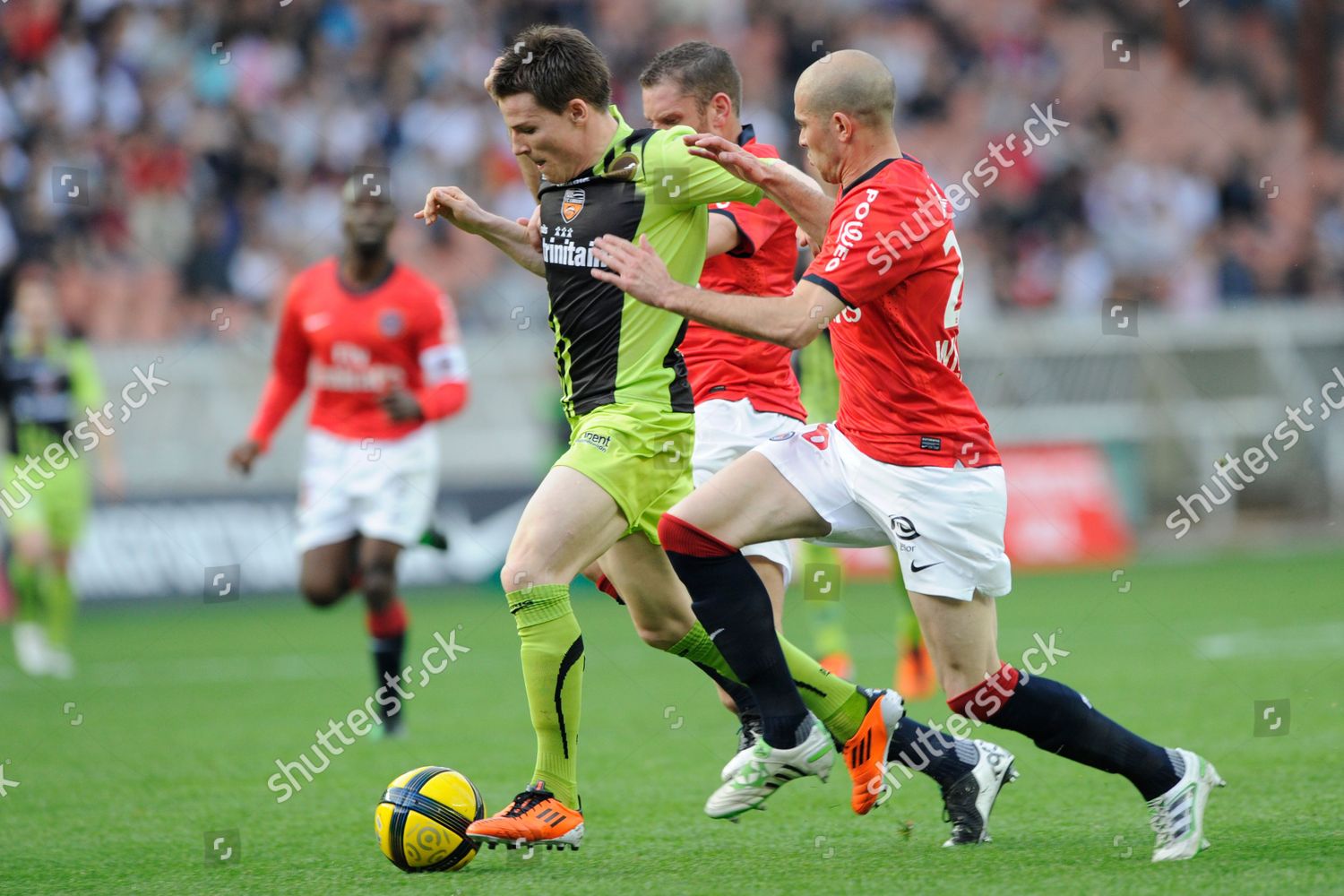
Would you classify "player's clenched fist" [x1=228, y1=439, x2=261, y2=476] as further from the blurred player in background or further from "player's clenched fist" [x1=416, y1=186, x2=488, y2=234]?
the blurred player in background

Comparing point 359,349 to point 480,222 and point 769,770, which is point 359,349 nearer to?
point 480,222

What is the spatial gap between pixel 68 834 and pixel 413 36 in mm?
13509

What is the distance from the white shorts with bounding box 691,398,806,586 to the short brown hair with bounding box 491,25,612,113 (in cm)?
162

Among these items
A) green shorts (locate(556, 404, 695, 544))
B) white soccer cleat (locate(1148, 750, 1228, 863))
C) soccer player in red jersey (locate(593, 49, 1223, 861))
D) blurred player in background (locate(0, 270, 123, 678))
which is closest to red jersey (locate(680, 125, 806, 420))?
green shorts (locate(556, 404, 695, 544))

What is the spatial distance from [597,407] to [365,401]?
13.9ft

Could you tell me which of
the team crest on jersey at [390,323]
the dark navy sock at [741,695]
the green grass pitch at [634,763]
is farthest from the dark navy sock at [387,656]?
the dark navy sock at [741,695]

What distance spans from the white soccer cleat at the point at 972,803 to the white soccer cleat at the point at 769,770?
42 centimetres

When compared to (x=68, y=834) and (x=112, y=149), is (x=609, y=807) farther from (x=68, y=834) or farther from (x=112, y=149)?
(x=112, y=149)

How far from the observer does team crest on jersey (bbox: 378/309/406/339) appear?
31.2ft

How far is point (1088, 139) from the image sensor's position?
20.0 meters

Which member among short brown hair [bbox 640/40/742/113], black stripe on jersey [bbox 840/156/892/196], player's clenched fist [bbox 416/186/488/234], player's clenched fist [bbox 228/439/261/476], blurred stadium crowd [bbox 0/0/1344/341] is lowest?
player's clenched fist [bbox 228/439/261/476]

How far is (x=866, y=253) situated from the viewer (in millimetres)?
4996

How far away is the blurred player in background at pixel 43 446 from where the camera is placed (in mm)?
13031

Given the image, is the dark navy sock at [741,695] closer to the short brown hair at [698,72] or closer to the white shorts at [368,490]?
the short brown hair at [698,72]
